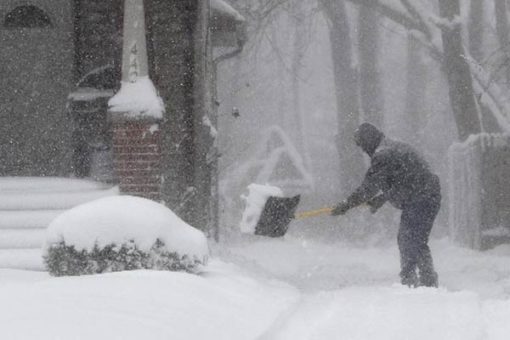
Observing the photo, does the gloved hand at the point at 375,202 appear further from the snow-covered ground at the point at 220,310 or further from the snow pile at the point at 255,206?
the snow-covered ground at the point at 220,310

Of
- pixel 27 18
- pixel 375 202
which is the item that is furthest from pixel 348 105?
pixel 375 202

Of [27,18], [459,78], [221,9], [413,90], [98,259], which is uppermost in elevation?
[221,9]

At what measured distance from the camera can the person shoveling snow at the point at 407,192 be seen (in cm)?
828

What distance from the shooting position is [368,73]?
25891 millimetres

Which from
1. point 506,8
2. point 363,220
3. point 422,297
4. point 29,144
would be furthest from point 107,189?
point 506,8

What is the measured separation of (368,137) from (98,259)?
10.3 feet

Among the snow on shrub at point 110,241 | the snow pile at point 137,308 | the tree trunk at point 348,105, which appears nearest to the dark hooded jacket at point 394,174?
the snow pile at point 137,308

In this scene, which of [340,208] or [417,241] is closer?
[417,241]

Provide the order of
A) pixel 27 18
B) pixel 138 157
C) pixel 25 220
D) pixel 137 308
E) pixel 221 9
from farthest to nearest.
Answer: pixel 221 9, pixel 27 18, pixel 138 157, pixel 25 220, pixel 137 308

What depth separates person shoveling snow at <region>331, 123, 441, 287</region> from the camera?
828 cm

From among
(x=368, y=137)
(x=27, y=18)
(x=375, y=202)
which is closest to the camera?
(x=368, y=137)

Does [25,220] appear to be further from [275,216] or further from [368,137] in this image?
[368,137]

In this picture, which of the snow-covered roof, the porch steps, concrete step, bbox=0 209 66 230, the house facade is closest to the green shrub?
the porch steps

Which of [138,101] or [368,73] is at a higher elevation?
[368,73]
